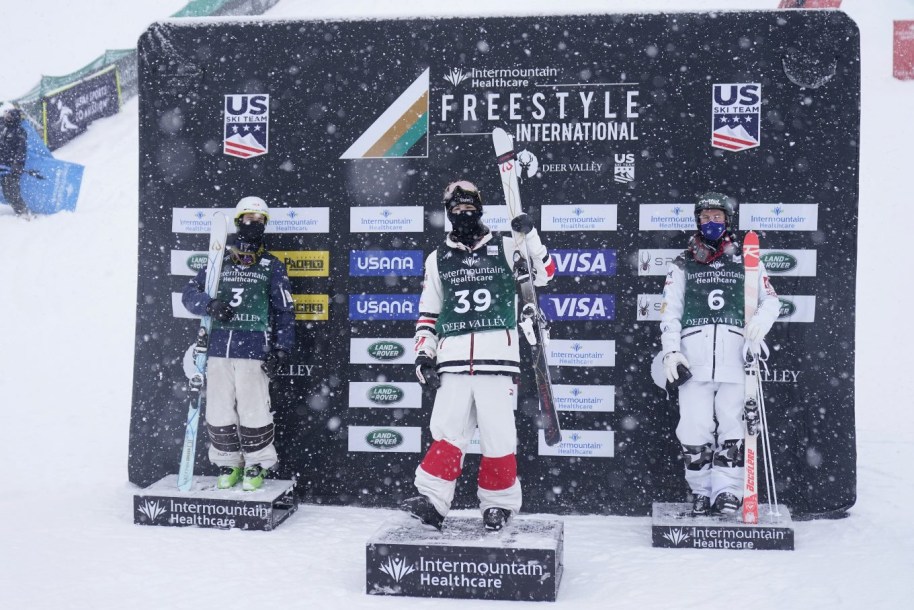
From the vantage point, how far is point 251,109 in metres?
5.85

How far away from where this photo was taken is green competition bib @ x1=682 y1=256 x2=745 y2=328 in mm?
5031

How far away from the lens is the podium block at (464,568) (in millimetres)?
3955

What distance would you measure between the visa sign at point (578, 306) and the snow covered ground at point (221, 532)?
4.43 feet

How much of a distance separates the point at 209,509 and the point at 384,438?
1247 mm

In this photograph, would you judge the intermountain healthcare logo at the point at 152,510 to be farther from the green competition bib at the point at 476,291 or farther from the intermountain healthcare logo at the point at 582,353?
the intermountain healthcare logo at the point at 582,353

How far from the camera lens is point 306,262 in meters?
5.81

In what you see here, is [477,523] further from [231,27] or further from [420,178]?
[231,27]

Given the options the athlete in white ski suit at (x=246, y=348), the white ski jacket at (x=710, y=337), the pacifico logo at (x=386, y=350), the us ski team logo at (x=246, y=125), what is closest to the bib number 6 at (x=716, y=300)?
the white ski jacket at (x=710, y=337)

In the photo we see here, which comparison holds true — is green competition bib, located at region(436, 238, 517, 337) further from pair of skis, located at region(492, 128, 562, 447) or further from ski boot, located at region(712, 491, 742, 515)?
ski boot, located at region(712, 491, 742, 515)

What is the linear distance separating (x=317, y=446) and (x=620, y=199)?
270 cm

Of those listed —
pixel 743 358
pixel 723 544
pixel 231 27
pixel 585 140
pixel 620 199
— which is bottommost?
pixel 723 544

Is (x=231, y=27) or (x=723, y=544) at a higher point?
(x=231, y=27)

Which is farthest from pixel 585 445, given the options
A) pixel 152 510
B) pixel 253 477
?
pixel 152 510

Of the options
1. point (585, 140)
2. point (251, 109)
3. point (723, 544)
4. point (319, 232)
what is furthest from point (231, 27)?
point (723, 544)
